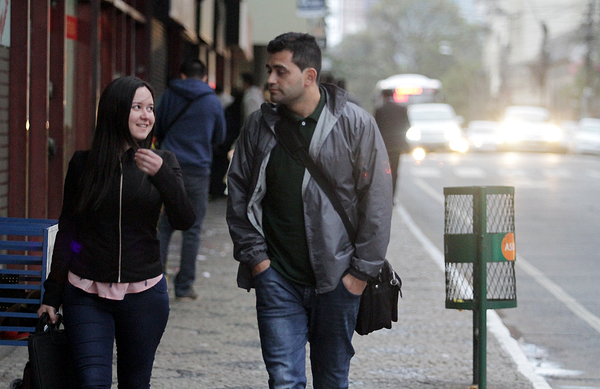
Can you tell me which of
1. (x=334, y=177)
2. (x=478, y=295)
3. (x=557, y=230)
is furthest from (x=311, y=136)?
(x=557, y=230)

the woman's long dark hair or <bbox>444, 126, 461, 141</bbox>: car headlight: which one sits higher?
<bbox>444, 126, 461, 141</bbox>: car headlight

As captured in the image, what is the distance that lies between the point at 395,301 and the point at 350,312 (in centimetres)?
28

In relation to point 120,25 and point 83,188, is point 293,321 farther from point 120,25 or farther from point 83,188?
point 120,25

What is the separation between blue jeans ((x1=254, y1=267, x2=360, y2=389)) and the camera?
12.3 ft

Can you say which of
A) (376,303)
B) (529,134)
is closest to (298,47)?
(376,303)

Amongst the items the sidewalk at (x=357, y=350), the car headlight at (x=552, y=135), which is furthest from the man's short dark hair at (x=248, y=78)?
the car headlight at (x=552, y=135)

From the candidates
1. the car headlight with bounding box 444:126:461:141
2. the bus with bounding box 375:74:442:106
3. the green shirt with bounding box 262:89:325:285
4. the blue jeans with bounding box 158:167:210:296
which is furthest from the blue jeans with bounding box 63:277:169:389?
the bus with bounding box 375:74:442:106

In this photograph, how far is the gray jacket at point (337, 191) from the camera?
3707 millimetres

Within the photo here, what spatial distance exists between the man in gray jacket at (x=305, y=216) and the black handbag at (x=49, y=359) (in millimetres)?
793

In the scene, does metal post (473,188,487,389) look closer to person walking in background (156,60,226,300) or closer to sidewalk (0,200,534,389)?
sidewalk (0,200,534,389)

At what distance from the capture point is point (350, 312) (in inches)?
151

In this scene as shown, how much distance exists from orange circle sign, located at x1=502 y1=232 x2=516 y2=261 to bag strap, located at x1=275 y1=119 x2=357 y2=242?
179cm

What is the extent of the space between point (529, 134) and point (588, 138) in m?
2.45

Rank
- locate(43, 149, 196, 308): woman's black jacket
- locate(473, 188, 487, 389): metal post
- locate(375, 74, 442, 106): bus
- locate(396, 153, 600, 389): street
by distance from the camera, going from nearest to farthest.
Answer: locate(43, 149, 196, 308): woman's black jacket, locate(473, 188, 487, 389): metal post, locate(396, 153, 600, 389): street, locate(375, 74, 442, 106): bus
